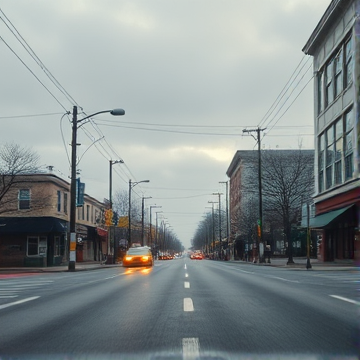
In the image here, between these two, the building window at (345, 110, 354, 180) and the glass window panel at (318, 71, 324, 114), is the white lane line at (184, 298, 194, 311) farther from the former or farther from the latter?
the glass window panel at (318, 71, 324, 114)

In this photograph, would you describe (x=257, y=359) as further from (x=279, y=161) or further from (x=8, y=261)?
(x=279, y=161)

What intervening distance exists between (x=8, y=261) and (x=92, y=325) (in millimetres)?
36175

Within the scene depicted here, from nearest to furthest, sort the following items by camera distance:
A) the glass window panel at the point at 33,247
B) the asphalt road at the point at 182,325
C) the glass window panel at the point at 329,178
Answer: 1. the asphalt road at the point at 182,325
2. the glass window panel at the point at 329,178
3. the glass window panel at the point at 33,247

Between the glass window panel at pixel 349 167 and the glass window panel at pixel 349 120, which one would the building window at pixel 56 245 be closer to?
the glass window panel at pixel 349 167

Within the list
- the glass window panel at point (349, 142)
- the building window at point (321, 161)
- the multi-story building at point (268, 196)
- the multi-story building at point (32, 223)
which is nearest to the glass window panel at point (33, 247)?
the multi-story building at point (32, 223)

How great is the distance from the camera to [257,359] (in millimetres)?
5820

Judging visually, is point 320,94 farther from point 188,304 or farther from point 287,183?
point 188,304

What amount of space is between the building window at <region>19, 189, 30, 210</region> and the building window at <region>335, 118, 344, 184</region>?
24.3 metres

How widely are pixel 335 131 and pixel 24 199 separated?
24935 mm

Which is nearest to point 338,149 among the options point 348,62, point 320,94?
point 348,62

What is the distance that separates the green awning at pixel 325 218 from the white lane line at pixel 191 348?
29040 mm

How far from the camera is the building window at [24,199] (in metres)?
41.8

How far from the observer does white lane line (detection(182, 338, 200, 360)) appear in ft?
19.6

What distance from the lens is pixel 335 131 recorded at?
37781mm
